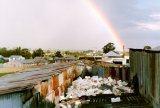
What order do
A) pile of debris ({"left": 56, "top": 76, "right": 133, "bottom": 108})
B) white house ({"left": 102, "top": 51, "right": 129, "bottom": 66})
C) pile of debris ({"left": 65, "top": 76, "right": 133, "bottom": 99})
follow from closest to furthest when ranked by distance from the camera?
pile of debris ({"left": 56, "top": 76, "right": 133, "bottom": 108}), pile of debris ({"left": 65, "top": 76, "right": 133, "bottom": 99}), white house ({"left": 102, "top": 51, "right": 129, "bottom": 66})

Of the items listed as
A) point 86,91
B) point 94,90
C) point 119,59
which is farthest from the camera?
point 119,59

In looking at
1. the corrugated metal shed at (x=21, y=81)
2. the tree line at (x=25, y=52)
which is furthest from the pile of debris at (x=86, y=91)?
the tree line at (x=25, y=52)

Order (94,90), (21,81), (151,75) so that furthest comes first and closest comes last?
(94,90), (21,81), (151,75)

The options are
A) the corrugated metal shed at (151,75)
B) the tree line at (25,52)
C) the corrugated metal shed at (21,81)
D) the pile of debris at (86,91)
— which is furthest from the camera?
the tree line at (25,52)

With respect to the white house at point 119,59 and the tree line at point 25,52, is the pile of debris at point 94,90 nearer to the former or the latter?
the white house at point 119,59

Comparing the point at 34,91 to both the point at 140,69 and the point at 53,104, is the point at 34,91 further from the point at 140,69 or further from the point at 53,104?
the point at 140,69

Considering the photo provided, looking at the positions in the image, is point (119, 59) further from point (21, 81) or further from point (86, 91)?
point (21, 81)

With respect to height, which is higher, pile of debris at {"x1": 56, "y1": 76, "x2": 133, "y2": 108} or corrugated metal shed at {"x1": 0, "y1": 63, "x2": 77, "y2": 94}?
corrugated metal shed at {"x1": 0, "y1": 63, "x2": 77, "y2": 94}

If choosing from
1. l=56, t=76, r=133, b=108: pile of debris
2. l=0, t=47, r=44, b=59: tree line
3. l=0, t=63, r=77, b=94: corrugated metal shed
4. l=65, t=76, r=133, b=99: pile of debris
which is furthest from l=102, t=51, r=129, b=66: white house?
l=0, t=47, r=44, b=59: tree line

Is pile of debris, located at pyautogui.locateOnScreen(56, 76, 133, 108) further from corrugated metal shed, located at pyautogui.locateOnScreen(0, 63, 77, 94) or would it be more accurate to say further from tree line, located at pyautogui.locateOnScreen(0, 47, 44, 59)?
tree line, located at pyautogui.locateOnScreen(0, 47, 44, 59)

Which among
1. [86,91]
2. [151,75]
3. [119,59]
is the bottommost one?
[119,59]

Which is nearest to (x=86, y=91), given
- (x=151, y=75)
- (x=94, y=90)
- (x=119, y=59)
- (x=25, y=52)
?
(x=94, y=90)

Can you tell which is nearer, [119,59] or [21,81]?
[21,81]

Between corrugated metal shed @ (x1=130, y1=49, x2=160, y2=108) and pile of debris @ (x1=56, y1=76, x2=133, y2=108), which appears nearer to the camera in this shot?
corrugated metal shed @ (x1=130, y1=49, x2=160, y2=108)
